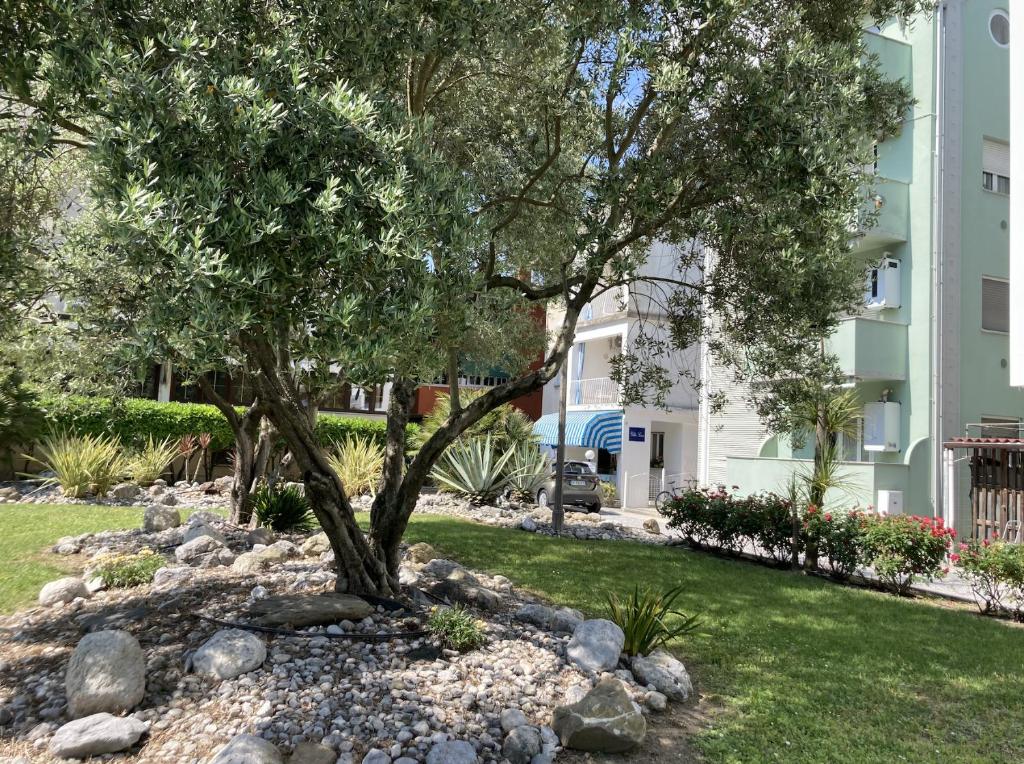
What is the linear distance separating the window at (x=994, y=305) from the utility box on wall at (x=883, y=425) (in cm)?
316

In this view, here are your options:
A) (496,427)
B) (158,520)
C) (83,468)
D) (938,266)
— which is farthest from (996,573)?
(83,468)

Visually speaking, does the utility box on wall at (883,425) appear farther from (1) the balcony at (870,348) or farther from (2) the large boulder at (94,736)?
(2) the large boulder at (94,736)

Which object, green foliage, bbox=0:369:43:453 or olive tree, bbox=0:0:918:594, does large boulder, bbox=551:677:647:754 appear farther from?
green foliage, bbox=0:369:43:453

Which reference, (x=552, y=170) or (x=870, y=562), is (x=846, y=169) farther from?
(x=870, y=562)

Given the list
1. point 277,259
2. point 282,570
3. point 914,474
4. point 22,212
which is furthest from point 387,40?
point 914,474

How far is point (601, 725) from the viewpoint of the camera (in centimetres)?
482

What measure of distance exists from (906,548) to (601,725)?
816cm

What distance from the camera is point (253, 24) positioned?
18.5ft

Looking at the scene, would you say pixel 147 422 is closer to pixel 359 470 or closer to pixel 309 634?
pixel 359 470

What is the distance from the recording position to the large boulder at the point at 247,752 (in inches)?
160

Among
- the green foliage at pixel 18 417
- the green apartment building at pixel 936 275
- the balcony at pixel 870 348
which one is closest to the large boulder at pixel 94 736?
the green foliage at pixel 18 417

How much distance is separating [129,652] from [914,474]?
1670 cm

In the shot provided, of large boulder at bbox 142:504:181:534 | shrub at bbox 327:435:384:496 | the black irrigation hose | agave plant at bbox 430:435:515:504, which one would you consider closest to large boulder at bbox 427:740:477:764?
the black irrigation hose

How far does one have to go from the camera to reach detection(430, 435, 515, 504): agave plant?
1836 cm
